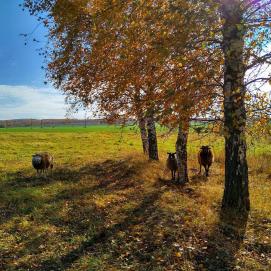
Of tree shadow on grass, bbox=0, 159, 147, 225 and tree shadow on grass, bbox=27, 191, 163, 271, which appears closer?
tree shadow on grass, bbox=27, 191, 163, 271

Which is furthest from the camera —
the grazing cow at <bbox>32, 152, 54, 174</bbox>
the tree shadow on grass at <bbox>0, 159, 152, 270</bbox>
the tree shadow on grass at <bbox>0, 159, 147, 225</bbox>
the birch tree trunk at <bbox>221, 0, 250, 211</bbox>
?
the grazing cow at <bbox>32, 152, 54, 174</bbox>

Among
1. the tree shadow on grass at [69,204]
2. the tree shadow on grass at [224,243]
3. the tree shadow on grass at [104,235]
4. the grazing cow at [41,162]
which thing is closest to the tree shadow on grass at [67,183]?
the tree shadow on grass at [69,204]

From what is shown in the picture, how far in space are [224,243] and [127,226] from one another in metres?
3.09

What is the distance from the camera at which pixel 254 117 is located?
1341 cm

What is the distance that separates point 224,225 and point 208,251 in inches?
90.0

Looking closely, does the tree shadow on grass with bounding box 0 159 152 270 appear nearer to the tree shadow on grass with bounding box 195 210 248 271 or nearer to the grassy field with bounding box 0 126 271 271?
the grassy field with bounding box 0 126 271 271

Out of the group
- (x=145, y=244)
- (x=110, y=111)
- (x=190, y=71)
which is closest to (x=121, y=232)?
(x=145, y=244)

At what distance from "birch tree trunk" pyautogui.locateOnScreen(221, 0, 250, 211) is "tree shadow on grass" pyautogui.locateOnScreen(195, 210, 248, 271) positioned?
621mm

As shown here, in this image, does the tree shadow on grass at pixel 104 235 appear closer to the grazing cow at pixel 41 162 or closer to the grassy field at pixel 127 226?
the grassy field at pixel 127 226

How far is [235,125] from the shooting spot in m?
13.1

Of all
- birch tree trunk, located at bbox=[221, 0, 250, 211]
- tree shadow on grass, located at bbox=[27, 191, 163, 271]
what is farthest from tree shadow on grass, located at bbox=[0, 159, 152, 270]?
birch tree trunk, located at bbox=[221, 0, 250, 211]

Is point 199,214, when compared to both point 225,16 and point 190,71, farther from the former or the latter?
point 225,16

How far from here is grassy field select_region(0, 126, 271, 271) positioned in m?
10.2

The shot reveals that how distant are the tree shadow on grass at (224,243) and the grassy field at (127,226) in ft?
0.08
